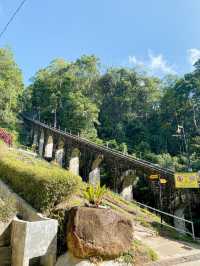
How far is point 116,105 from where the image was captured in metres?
45.1

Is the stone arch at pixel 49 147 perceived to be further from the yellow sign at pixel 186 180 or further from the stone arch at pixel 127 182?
Result: the yellow sign at pixel 186 180

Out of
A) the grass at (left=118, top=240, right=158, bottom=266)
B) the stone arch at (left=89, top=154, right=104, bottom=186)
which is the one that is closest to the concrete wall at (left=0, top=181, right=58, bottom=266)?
the grass at (left=118, top=240, right=158, bottom=266)

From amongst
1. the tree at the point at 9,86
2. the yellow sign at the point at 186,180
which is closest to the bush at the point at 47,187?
the yellow sign at the point at 186,180

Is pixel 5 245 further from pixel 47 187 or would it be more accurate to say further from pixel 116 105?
pixel 116 105

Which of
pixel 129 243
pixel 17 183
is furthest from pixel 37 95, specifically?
pixel 129 243

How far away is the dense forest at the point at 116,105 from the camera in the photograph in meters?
33.9

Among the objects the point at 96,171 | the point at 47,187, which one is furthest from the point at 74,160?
the point at 47,187

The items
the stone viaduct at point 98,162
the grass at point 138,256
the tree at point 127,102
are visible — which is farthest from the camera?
the tree at point 127,102

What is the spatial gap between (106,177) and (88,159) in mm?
2813

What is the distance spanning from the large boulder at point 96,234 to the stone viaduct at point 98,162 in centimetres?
1246

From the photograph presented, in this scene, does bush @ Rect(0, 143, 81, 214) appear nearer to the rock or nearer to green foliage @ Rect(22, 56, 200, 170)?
the rock

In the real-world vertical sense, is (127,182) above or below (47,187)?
below

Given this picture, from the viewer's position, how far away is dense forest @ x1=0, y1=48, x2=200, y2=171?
33.9 meters

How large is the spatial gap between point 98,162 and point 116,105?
2220 cm
